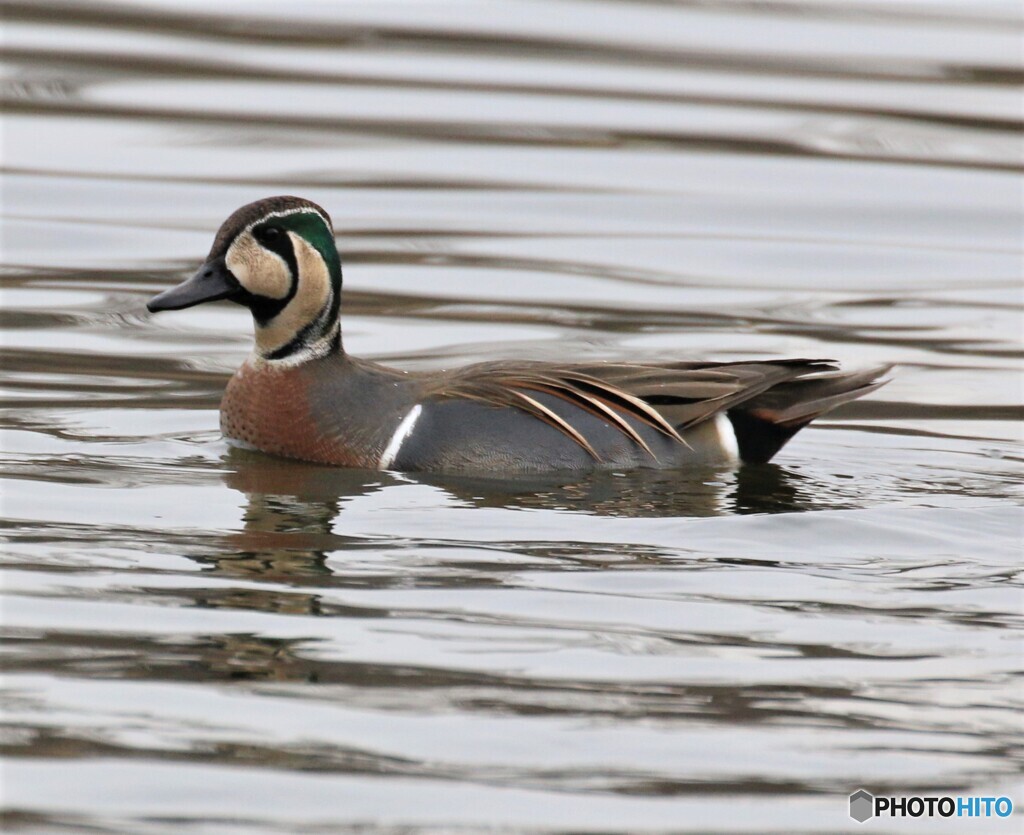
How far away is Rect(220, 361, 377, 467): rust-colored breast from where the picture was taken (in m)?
8.78

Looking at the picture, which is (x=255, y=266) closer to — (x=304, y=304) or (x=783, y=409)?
(x=304, y=304)

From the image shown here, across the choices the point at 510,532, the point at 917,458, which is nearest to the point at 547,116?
the point at 917,458

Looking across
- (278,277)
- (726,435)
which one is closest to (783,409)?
(726,435)

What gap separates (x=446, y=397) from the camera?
8680 millimetres

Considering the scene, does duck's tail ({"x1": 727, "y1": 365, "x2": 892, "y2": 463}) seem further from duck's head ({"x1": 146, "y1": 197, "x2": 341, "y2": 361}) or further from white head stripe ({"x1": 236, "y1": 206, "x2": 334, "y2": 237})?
white head stripe ({"x1": 236, "y1": 206, "x2": 334, "y2": 237})

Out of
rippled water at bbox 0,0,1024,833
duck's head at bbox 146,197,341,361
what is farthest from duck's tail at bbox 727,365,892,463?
duck's head at bbox 146,197,341,361

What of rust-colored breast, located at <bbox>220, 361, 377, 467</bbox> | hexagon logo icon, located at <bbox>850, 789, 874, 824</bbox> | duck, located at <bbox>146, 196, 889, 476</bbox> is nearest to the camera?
hexagon logo icon, located at <bbox>850, 789, 874, 824</bbox>

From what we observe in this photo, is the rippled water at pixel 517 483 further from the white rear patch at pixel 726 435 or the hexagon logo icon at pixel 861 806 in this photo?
the white rear patch at pixel 726 435

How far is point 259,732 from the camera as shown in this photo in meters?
5.58

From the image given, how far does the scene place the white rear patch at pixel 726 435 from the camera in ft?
29.2

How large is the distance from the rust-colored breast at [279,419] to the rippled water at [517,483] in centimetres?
10

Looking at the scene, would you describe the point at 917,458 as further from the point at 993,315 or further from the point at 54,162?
the point at 54,162

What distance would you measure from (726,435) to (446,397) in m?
1.23

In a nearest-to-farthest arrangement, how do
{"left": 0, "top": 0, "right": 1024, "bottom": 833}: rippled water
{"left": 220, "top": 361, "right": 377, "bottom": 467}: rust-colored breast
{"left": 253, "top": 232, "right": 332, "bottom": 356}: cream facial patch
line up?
{"left": 0, "top": 0, "right": 1024, "bottom": 833}: rippled water → {"left": 220, "top": 361, "right": 377, "bottom": 467}: rust-colored breast → {"left": 253, "top": 232, "right": 332, "bottom": 356}: cream facial patch
